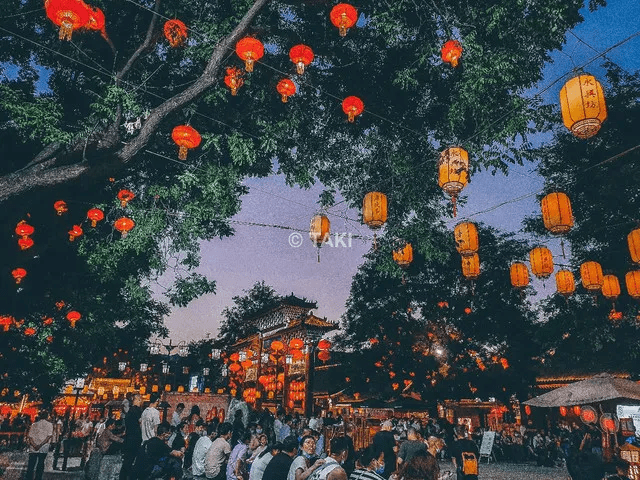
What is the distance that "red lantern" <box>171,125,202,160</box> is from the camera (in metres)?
7.88

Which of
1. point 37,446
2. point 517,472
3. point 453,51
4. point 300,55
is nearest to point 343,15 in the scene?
point 300,55

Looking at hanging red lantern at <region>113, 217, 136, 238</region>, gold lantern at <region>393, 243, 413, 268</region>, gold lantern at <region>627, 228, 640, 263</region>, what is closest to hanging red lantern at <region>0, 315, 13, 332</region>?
hanging red lantern at <region>113, 217, 136, 238</region>

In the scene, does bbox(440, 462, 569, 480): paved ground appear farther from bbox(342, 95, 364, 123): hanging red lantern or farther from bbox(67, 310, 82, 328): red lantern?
bbox(67, 310, 82, 328): red lantern

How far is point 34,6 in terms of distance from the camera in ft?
30.3

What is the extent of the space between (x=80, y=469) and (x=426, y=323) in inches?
685

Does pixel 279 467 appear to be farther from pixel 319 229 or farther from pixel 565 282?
pixel 565 282

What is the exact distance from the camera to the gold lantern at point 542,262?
10914 mm

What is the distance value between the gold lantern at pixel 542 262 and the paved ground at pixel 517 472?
7.56m

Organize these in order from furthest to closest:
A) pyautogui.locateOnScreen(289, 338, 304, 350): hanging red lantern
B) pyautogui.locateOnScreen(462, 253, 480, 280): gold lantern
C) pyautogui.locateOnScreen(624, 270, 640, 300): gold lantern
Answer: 1. pyautogui.locateOnScreen(289, 338, 304, 350): hanging red lantern
2. pyautogui.locateOnScreen(462, 253, 480, 280): gold lantern
3. pyautogui.locateOnScreen(624, 270, 640, 300): gold lantern

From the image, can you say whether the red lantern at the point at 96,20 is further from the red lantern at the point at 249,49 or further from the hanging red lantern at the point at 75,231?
the hanging red lantern at the point at 75,231

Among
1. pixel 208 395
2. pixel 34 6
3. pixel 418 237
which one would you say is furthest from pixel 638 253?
pixel 208 395

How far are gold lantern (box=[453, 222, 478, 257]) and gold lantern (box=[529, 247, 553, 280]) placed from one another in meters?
1.86

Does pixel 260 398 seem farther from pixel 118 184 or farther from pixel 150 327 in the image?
pixel 118 184

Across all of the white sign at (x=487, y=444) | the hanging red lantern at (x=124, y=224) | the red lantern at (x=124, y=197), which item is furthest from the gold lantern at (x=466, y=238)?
the white sign at (x=487, y=444)
